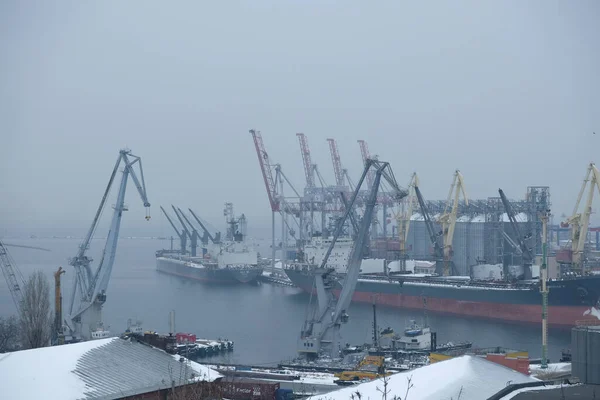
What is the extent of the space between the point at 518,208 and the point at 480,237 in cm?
164

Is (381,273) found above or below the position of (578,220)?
below

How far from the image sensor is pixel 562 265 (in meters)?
22.4

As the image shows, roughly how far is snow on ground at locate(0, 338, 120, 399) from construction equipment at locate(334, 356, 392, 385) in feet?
12.0

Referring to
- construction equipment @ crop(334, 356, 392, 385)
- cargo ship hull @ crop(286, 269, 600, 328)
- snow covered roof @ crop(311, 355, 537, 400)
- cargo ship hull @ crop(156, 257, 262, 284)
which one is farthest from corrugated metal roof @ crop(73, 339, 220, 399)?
cargo ship hull @ crop(156, 257, 262, 284)

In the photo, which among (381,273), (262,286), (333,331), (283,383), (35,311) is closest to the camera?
(283,383)

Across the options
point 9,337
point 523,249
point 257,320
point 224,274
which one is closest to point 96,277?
point 9,337

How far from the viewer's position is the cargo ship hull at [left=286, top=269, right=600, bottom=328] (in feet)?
62.6

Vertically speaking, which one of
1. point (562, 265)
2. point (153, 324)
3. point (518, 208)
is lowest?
point (153, 324)

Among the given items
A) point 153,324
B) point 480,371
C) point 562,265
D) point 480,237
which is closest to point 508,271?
point 562,265

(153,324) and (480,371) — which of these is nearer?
(480,371)

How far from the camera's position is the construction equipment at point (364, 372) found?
9.80m

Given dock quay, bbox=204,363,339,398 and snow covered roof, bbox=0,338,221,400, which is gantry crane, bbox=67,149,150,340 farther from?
snow covered roof, bbox=0,338,221,400

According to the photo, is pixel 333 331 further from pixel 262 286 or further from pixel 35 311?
pixel 262 286

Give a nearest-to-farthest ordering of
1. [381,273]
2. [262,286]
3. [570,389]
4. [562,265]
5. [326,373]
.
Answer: [570,389] → [326,373] → [562,265] → [381,273] → [262,286]
